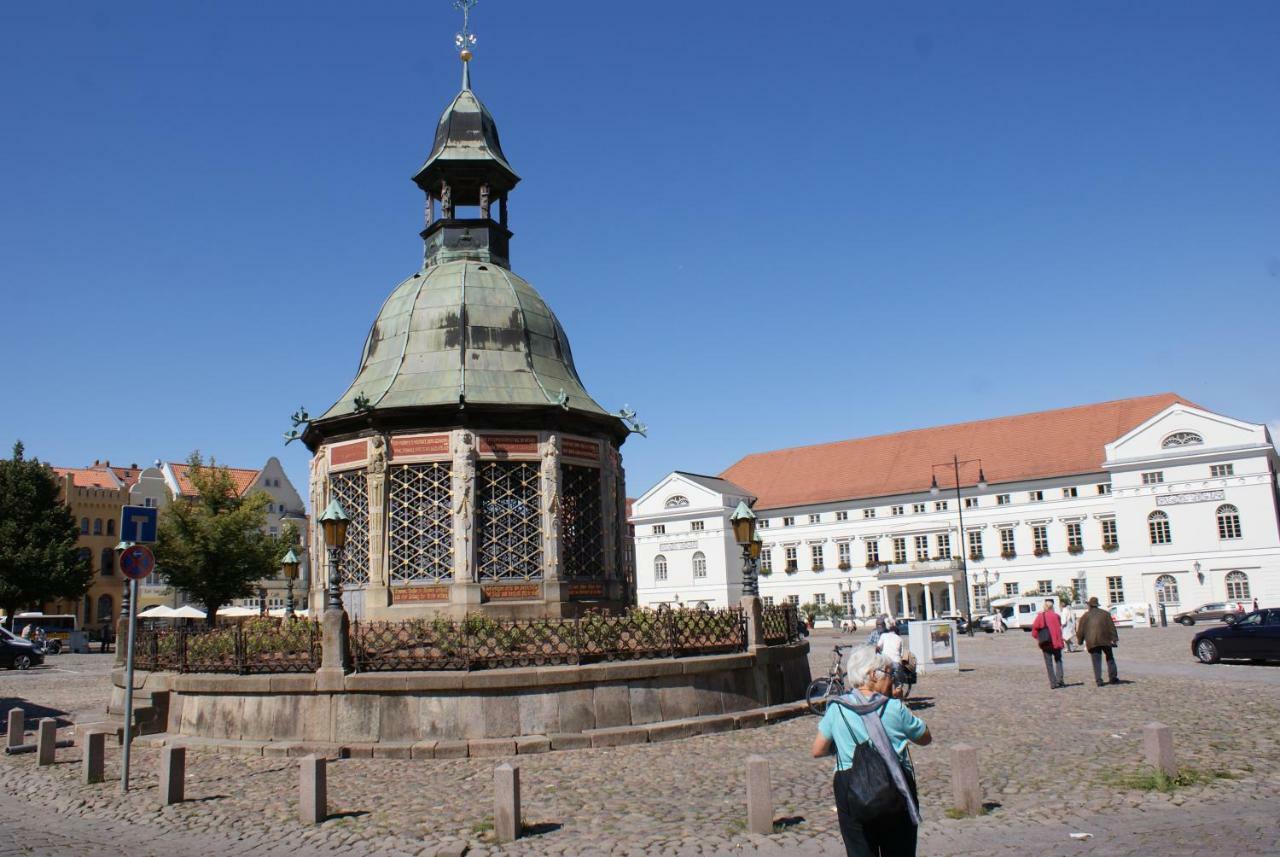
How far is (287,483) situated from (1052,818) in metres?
85.9

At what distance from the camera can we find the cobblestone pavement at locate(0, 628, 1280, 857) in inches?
340

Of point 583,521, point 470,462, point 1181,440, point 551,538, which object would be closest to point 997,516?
point 1181,440

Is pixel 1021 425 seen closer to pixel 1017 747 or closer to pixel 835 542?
pixel 835 542

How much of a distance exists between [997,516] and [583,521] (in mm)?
58039

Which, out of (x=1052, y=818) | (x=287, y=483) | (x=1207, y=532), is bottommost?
(x=1052, y=818)

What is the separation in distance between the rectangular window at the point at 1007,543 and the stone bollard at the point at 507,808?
220 ft

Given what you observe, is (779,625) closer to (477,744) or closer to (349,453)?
(477,744)

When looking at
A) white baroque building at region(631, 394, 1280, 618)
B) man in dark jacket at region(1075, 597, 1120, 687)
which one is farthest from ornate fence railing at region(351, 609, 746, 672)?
white baroque building at region(631, 394, 1280, 618)

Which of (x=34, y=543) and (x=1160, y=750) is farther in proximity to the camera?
(x=34, y=543)

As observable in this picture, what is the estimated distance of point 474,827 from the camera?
937cm

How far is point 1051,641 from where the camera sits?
19922 millimetres

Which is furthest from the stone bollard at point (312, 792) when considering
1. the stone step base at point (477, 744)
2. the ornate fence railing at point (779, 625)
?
the ornate fence railing at point (779, 625)

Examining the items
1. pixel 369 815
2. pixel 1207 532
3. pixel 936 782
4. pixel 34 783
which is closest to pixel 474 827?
pixel 369 815

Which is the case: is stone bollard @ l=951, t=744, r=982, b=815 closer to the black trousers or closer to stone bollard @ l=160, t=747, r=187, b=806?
the black trousers
